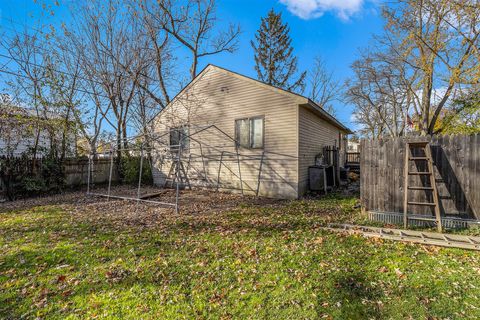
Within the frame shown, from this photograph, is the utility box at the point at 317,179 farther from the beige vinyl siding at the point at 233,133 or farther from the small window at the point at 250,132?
the small window at the point at 250,132

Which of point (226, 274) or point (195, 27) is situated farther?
point (195, 27)

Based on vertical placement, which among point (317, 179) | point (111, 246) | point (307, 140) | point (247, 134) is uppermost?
point (247, 134)

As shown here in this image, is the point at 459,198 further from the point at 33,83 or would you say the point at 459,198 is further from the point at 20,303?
the point at 33,83

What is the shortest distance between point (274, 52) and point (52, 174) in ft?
67.8

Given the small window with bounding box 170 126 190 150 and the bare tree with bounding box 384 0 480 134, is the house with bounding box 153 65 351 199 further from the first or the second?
A: the bare tree with bounding box 384 0 480 134

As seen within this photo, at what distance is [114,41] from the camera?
1305 cm

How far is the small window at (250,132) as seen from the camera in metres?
9.73

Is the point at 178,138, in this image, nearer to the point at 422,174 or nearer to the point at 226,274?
the point at 226,274

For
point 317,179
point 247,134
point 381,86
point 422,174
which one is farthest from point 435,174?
point 381,86

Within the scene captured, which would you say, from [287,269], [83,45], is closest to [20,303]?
[287,269]

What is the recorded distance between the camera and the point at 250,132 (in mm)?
9961

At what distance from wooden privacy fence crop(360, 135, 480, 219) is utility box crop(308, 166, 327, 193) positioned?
3601 mm

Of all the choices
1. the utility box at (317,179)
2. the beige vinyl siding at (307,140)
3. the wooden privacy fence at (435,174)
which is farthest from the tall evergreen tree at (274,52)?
the wooden privacy fence at (435,174)

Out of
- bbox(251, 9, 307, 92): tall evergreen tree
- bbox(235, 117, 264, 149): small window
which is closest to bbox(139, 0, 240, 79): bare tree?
bbox(251, 9, 307, 92): tall evergreen tree
